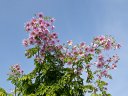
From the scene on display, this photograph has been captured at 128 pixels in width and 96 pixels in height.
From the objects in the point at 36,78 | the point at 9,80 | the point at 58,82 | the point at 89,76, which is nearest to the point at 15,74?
the point at 9,80

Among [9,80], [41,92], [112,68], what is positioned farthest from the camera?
[9,80]

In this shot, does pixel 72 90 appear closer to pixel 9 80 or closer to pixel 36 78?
pixel 36 78

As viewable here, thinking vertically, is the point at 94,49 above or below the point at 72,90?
above

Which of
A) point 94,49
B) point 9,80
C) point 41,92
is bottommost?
point 41,92

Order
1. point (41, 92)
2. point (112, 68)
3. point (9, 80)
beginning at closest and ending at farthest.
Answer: point (41, 92) < point (112, 68) < point (9, 80)

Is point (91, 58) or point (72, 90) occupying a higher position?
point (91, 58)

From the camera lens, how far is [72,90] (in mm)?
12516

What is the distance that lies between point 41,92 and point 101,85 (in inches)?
93.1

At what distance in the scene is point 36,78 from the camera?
13.2 metres

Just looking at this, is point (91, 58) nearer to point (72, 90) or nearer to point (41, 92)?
point (72, 90)

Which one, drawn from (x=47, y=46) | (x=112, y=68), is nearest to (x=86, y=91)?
(x=112, y=68)

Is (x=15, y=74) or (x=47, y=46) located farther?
(x=15, y=74)

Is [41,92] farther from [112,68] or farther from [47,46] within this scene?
[112,68]

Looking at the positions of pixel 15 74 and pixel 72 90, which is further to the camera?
pixel 15 74
